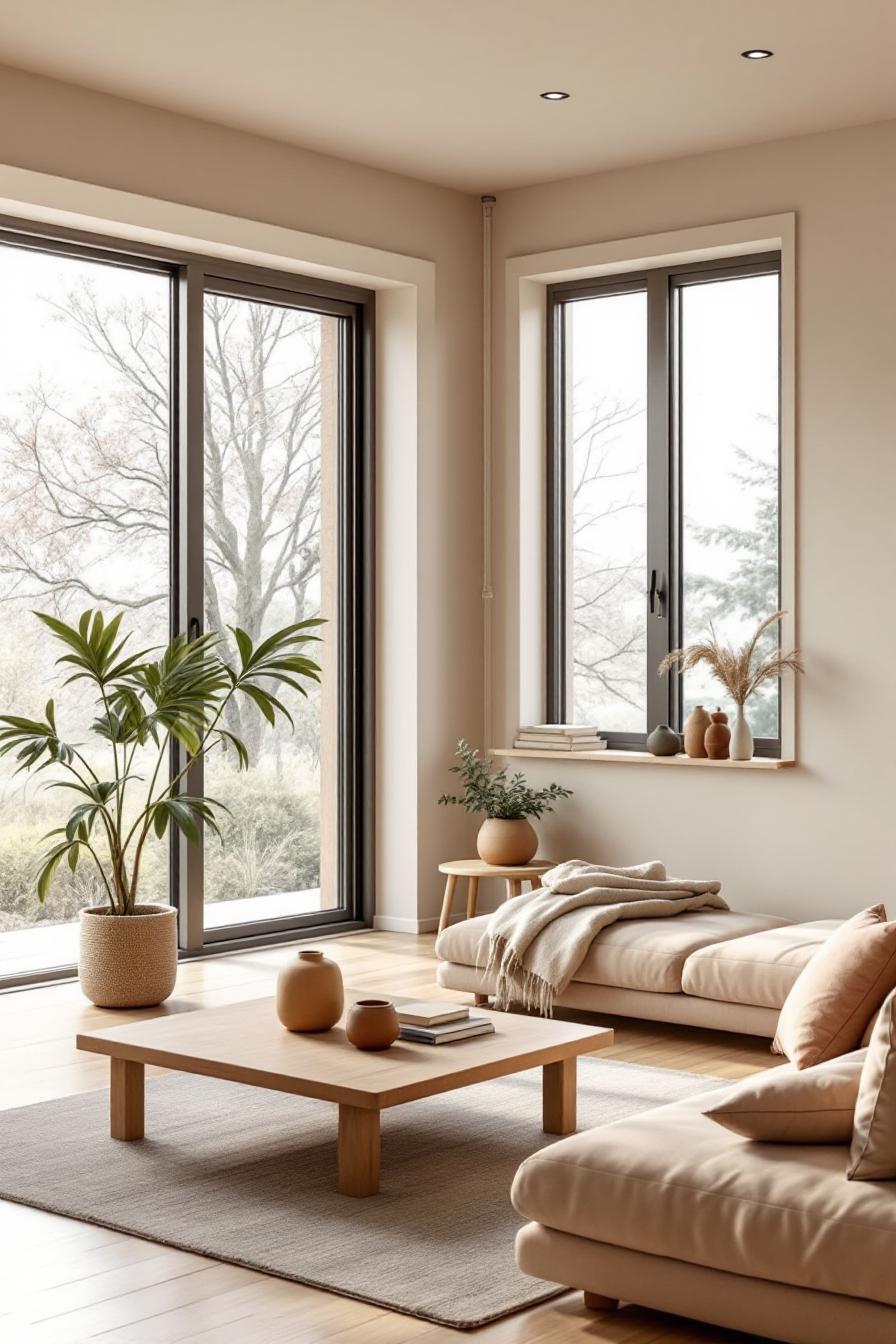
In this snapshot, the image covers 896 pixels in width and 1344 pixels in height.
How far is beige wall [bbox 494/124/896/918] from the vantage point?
609cm

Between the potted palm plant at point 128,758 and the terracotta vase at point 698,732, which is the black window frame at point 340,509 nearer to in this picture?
the potted palm plant at point 128,758

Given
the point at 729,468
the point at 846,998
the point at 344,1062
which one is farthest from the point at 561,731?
the point at 846,998

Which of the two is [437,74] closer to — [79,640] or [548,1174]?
[79,640]

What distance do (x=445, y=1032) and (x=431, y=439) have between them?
369cm

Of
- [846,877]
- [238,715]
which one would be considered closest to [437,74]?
[238,715]

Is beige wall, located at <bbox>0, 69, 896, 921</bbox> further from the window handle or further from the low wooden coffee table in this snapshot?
the low wooden coffee table

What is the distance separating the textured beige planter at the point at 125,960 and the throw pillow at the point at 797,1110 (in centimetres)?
306

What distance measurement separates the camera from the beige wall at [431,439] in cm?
649

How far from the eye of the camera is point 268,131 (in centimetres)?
629

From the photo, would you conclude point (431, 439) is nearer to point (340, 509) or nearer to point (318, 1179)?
point (340, 509)

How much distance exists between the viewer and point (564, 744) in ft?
22.6

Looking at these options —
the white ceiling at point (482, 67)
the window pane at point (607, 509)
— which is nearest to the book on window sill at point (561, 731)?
the window pane at point (607, 509)

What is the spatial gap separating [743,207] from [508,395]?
1.29 m

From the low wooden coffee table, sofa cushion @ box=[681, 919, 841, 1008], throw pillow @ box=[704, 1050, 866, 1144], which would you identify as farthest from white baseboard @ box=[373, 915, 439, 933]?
throw pillow @ box=[704, 1050, 866, 1144]
